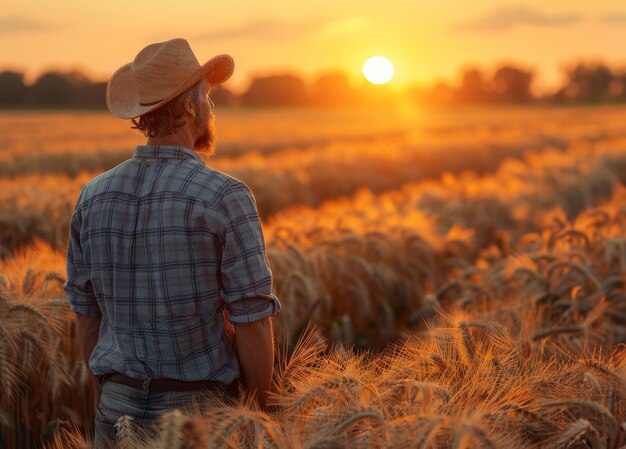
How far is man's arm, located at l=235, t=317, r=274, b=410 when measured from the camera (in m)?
2.13

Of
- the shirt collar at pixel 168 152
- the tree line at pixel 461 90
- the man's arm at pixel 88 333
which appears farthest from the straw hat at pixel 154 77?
the tree line at pixel 461 90

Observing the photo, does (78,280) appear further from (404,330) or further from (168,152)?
(404,330)

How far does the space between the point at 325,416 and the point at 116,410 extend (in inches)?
30.9

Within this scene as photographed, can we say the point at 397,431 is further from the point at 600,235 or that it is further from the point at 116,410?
the point at 600,235

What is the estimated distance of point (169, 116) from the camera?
6.99 feet

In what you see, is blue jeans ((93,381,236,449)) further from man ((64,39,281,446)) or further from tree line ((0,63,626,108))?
tree line ((0,63,626,108))

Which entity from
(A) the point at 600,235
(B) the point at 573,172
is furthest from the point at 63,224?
(B) the point at 573,172

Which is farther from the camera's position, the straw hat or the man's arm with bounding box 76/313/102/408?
the man's arm with bounding box 76/313/102/408

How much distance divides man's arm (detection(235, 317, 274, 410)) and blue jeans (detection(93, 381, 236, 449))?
0.28 ft

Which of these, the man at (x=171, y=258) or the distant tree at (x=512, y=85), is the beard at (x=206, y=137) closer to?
the man at (x=171, y=258)

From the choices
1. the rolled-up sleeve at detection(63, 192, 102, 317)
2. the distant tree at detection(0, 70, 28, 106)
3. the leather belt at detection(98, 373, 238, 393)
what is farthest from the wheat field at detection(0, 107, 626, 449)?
the distant tree at detection(0, 70, 28, 106)

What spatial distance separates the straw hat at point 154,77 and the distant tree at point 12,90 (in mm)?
69137

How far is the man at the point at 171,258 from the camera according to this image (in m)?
2.05

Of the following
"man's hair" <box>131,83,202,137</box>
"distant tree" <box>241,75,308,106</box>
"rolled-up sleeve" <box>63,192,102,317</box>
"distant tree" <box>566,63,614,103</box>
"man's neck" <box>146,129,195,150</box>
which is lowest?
"distant tree" <box>566,63,614,103</box>
